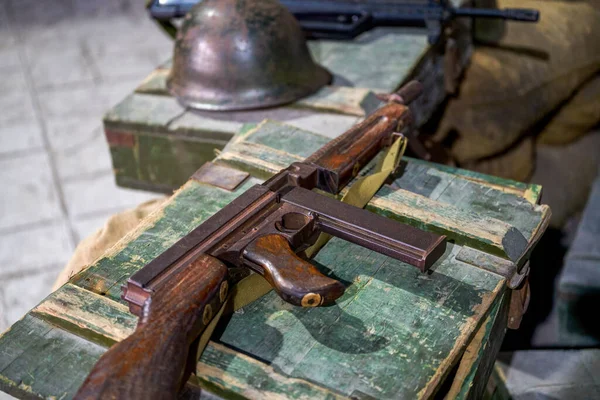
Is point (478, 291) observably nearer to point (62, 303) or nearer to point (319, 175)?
point (319, 175)

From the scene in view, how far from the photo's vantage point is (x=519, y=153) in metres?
3.58

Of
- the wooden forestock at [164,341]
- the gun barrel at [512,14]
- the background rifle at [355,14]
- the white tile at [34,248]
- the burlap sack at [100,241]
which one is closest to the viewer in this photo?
the wooden forestock at [164,341]

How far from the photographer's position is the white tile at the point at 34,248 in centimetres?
310

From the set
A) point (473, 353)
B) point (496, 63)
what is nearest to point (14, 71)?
point (496, 63)

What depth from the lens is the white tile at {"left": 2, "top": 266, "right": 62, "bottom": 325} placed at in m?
2.88

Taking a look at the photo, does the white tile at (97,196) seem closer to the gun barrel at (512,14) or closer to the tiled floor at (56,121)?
the tiled floor at (56,121)

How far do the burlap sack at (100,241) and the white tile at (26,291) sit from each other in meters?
1.02

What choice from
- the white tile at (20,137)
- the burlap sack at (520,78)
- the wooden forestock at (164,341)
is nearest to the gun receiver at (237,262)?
the wooden forestock at (164,341)

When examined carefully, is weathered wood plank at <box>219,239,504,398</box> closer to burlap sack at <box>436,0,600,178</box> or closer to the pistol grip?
the pistol grip

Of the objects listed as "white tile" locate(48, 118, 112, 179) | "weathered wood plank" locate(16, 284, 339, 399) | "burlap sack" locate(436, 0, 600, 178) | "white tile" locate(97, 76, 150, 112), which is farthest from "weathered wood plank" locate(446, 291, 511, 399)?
"white tile" locate(97, 76, 150, 112)

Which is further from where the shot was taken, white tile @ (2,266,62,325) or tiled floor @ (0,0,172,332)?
tiled floor @ (0,0,172,332)

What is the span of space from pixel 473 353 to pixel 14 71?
414cm

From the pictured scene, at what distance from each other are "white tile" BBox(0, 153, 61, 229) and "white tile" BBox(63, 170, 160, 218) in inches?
3.2

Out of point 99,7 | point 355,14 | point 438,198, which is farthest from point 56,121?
point 438,198
